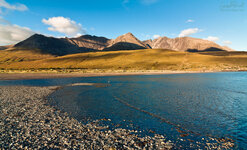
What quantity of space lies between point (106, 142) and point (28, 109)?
16.0m

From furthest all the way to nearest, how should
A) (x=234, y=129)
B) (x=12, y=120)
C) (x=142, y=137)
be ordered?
(x=12, y=120) < (x=234, y=129) < (x=142, y=137)

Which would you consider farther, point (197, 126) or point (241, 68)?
point (241, 68)

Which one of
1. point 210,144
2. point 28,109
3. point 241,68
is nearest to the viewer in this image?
point 210,144

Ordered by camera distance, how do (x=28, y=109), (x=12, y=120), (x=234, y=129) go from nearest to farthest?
(x=234, y=129)
(x=12, y=120)
(x=28, y=109)

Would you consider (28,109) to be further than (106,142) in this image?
Yes

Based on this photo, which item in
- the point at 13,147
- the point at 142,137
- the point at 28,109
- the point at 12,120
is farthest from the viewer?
the point at 28,109

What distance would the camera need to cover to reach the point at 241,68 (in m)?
126

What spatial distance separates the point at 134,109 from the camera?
2250 cm

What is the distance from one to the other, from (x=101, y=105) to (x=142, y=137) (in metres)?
12.6

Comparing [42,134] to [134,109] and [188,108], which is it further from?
[188,108]

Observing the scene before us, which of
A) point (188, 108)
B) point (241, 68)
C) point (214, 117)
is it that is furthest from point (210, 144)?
point (241, 68)

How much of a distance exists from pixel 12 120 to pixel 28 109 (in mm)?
4453

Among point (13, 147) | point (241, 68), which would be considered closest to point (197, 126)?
point (13, 147)

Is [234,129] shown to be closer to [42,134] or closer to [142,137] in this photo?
[142,137]
